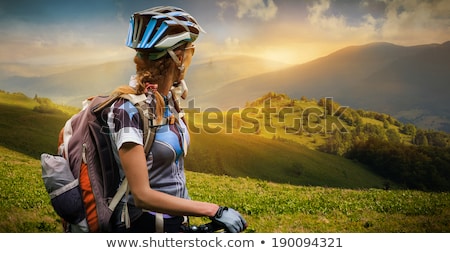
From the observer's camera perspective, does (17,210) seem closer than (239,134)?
Yes

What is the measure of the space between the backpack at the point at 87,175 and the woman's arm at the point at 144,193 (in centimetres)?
17

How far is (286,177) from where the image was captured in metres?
13.5

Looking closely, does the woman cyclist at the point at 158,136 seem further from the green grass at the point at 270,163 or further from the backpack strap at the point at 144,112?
the green grass at the point at 270,163

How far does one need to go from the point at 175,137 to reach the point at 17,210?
6.20 meters

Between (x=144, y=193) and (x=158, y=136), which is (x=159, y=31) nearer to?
(x=158, y=136)

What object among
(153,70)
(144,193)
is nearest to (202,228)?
(144,193)

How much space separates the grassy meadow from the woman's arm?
518 cm

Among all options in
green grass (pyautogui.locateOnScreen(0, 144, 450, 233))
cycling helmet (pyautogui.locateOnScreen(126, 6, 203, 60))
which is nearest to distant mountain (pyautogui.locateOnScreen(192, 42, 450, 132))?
green grass (pyautogui.locateOnScreen(0, 144, 450, 233))

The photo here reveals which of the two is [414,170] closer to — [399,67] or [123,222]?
[399,67]

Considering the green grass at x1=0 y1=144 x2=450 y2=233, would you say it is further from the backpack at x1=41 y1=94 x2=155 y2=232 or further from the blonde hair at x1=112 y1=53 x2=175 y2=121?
the blonde hair at x1=112 y1=53 x2=175 y2=121

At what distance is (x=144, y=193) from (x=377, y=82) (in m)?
11.9

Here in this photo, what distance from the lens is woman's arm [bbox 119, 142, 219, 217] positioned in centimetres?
339

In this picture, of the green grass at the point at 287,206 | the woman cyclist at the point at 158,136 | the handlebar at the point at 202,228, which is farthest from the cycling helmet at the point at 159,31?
the green grass at the point at 287,206
